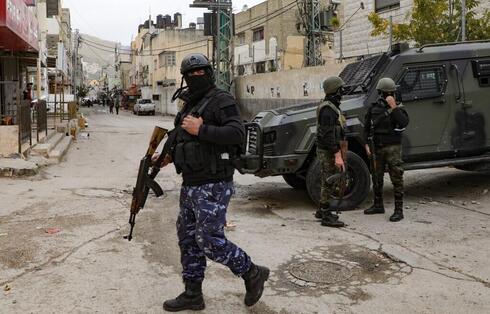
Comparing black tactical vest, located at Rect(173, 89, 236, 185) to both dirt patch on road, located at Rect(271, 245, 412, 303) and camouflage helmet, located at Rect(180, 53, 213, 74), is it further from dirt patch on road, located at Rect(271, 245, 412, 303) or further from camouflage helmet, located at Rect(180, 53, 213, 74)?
dirt patch on road, located at Rect(271, 245, 412, 303)

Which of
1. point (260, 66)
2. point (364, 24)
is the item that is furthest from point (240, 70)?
point (364, 24)

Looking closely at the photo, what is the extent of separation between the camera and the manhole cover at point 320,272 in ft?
14.4

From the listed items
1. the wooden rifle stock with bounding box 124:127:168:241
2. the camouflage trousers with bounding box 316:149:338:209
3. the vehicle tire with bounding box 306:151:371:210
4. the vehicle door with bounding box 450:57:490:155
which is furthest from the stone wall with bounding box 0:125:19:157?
→ the vehicle door with bounding box 450:57:490:155

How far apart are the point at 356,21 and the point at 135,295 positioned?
52.7 feet

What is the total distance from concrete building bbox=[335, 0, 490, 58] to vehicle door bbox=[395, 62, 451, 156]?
29.9ft

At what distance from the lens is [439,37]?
37.1ft

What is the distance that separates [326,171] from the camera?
614cm

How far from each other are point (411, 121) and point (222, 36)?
67.1ft

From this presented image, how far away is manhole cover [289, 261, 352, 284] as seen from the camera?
4.39 m

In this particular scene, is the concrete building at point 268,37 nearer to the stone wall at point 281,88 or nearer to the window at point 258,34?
the window at point 258,34

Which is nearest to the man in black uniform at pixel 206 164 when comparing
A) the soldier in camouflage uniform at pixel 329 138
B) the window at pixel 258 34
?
the soldier in camouflage uniform at pixel 329 138

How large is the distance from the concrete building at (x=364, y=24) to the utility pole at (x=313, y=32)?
4.76 metres

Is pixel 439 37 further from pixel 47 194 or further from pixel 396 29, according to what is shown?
pixel 47 194

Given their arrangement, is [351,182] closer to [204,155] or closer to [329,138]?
[329,138]
